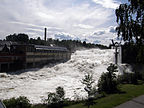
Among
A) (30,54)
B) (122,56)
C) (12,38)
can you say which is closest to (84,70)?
(122,56)

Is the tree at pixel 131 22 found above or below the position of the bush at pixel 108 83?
above

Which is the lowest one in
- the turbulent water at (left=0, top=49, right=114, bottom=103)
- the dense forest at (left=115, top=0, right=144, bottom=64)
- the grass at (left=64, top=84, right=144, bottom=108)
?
the turbulent water at (left=0, top=49, right=114, bottom=103)

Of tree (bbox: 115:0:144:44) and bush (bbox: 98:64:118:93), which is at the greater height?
tree (bbox: 115:0:144:44)

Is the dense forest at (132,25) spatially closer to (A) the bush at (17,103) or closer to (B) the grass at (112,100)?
(B) the grass at (112,100)

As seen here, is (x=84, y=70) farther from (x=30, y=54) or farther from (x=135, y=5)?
(x=135, y=5)

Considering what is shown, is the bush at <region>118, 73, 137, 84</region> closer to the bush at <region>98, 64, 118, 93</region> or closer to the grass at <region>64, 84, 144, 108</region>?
the bush at <region>98, 64, 118, 93</region>

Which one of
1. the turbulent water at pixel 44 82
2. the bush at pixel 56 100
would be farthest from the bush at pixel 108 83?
the bush at pixel 56 100

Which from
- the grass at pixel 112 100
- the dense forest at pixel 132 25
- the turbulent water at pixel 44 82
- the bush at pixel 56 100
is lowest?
the turbulent water at pixel 44 82

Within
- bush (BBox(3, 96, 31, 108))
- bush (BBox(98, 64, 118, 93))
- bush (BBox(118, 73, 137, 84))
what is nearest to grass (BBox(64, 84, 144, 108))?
bush (BBox(98, 64, 118, 93))

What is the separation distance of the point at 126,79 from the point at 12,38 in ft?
261

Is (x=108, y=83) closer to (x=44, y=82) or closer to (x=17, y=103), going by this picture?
(x=17, y=103)

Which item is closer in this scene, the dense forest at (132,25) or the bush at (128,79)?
the dense forest at (132,25)

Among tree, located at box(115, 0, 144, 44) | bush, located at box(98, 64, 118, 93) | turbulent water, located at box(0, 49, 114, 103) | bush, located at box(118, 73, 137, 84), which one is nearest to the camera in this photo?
tree, located at box(115, 0, 144, 44)

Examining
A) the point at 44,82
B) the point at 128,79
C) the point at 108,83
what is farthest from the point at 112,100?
the point at 44,82
